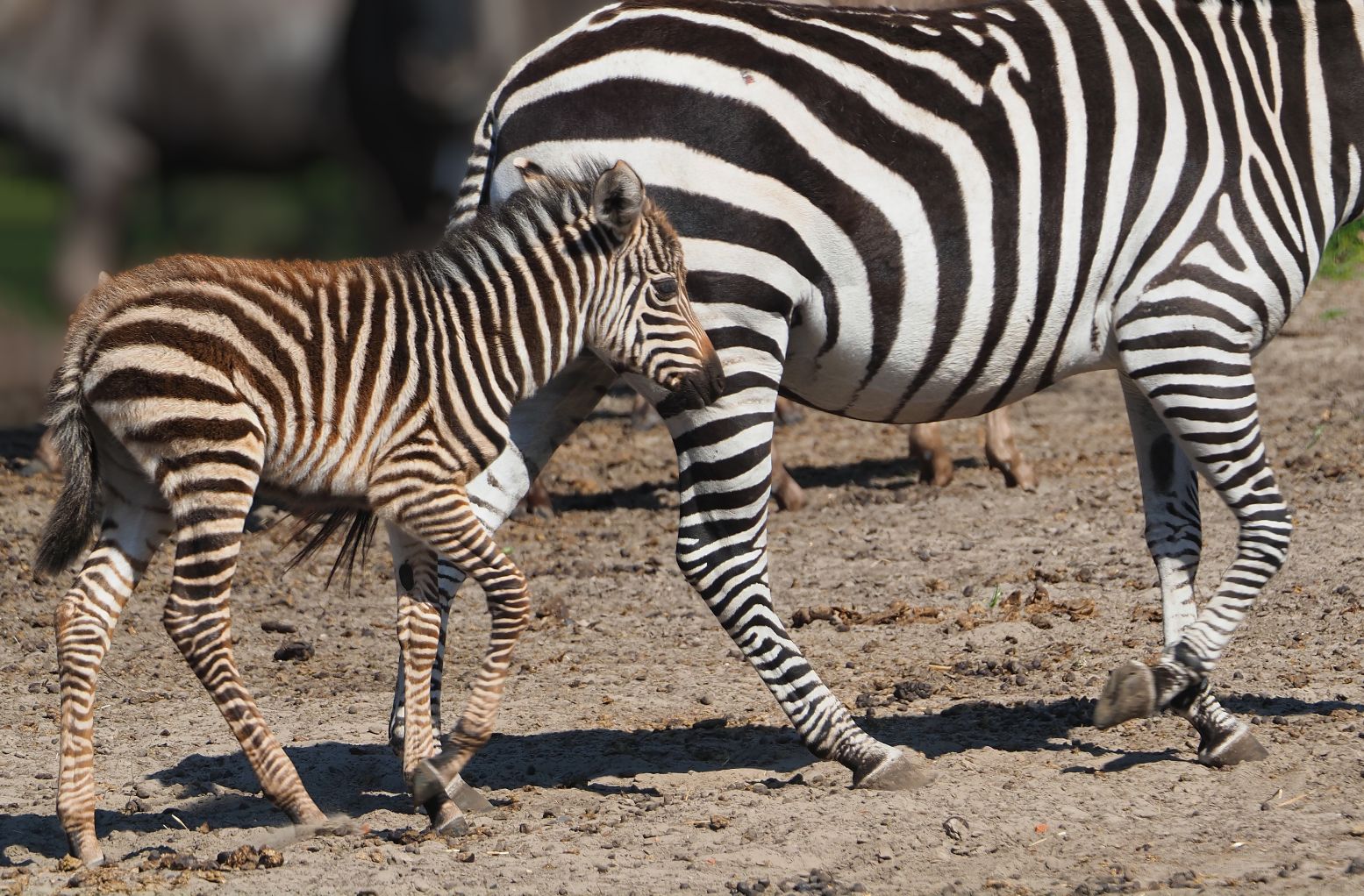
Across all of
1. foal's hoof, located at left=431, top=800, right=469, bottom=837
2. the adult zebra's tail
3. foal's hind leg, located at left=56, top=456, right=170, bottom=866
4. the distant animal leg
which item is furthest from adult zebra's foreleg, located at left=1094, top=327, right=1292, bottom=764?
the distant animal leg

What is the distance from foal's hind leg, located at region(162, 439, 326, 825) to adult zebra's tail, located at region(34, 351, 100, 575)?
325 mm

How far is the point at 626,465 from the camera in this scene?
10914mm

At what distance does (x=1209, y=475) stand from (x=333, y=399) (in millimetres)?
2977

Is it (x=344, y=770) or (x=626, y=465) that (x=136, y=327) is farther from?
(x=626, y=465)

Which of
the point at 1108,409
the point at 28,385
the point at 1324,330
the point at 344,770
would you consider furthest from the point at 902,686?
the point at 28,385

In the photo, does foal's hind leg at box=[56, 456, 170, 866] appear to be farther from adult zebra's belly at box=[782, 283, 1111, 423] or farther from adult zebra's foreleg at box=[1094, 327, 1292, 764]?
adult zebra's foreleg at box=[1094, 327, 1292, 764]

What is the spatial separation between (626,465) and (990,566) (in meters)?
3.46

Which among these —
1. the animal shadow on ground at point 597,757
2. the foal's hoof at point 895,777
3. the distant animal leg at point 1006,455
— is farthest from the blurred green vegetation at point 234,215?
the foal's hoof at point 895,777

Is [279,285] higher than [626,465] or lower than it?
higher

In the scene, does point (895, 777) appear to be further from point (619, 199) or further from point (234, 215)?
point (234, 215)

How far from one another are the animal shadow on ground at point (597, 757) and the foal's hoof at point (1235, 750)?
14 cm

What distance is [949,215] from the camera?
5215 mm

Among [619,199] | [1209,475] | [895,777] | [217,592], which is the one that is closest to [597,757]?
[895,777]

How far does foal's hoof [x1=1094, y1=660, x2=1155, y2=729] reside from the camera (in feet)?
17.0
